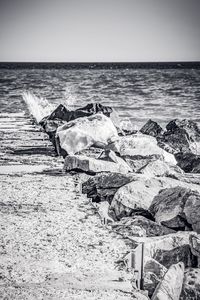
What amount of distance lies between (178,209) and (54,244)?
0.80 meters

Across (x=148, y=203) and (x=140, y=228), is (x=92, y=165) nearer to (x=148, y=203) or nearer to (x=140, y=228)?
(x=148, y=203)

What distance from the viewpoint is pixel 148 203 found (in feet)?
7.88

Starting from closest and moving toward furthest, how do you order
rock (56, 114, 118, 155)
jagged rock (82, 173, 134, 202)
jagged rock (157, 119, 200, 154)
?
jagged rock (82, 173, 134, 202), rock (56, 114, 118, 155), jagged rock (157, 119, 200, 154)

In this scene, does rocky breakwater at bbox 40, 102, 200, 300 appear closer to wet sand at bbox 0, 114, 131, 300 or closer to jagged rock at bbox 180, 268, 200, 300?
jagged rock at bbox 180, 268, 200, 300

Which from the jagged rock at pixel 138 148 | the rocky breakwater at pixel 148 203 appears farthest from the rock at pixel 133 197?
the jagged rock at pixel 138 148

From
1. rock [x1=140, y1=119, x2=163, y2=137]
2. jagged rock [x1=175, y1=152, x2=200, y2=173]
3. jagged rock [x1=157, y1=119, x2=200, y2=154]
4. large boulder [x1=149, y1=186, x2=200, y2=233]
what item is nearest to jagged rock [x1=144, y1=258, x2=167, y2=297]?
large boulder [x1=149, y1=186, x2=200, y2=233]

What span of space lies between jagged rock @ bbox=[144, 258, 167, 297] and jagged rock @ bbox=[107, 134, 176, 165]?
220 centimetres

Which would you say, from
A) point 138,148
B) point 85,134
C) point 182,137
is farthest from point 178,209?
point 182,137

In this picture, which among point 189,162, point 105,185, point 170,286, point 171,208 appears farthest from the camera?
point 189,162

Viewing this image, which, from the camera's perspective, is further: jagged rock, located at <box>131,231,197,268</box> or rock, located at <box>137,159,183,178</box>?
rock, located at <box>137,159,183,178</box>

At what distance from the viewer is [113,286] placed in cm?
161

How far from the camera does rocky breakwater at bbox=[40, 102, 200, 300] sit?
164cm

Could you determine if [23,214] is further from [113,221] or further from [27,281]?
[27,281]

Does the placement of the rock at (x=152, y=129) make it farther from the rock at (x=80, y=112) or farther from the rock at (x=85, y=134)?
the rock at (x=85, y=134)
